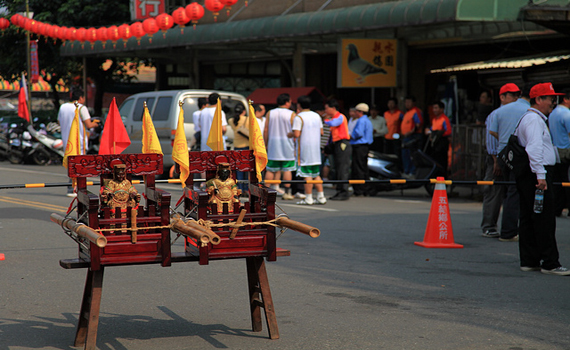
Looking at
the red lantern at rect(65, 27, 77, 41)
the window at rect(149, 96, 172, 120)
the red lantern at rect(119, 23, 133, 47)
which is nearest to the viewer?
the window at rect(149, 96, 172, 120)

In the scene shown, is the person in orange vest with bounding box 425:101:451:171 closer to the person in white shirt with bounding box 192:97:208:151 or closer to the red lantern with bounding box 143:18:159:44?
the person in white shirt with bounding box 192:97:208:151

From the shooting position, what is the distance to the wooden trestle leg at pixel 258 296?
5.21 metres

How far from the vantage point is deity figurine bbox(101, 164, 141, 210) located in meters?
5.11

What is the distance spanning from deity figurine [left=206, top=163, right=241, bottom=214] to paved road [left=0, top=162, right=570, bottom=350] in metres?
0.93

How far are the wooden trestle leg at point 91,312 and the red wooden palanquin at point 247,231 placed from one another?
2.08 feet

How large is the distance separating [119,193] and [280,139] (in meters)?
8.62

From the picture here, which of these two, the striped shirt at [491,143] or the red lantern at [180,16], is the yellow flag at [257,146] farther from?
the red lantern at [180,16]

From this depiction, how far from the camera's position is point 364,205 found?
523 inches

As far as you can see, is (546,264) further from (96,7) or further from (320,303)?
(96,7)

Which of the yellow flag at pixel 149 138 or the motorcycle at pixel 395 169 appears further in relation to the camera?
the motorcycle at pixel 395 169

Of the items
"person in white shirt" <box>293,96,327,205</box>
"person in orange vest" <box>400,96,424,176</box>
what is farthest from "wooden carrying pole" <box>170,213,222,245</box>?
"person in orange vest" <box>400,96,424,176</box>

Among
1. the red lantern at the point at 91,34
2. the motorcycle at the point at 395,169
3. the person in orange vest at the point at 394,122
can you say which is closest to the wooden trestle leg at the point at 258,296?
the motorcycle at the point at 395,169

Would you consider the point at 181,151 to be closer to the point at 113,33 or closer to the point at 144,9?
the point at 113,33

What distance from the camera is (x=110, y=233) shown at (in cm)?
487
